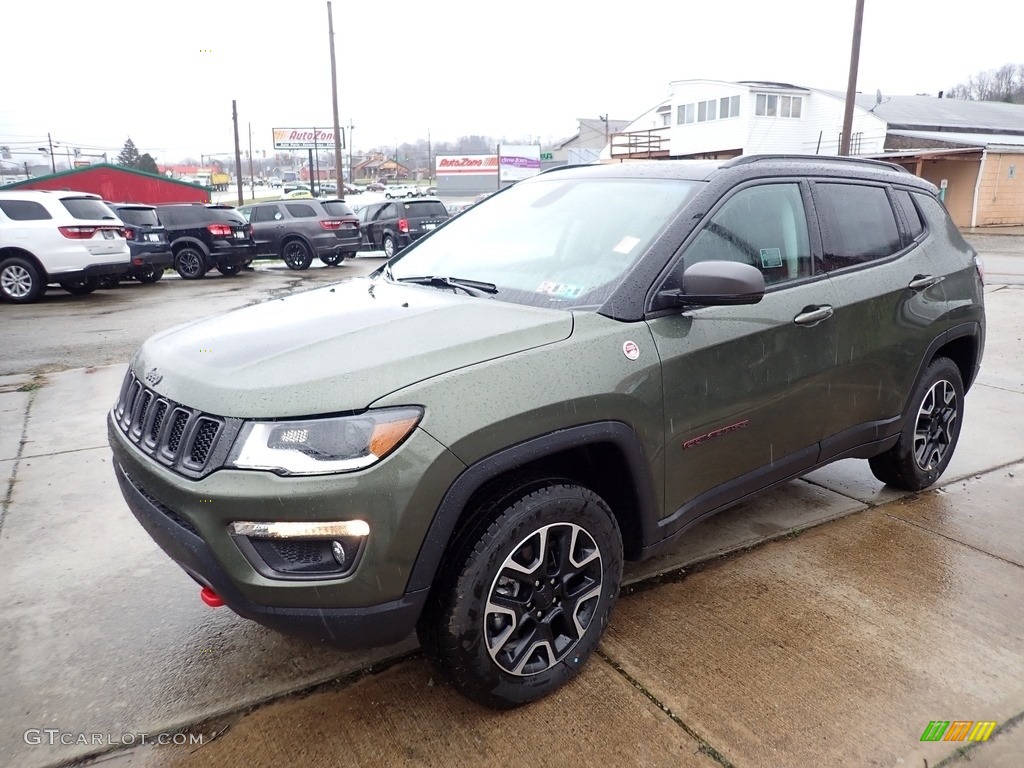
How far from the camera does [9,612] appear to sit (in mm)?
3127

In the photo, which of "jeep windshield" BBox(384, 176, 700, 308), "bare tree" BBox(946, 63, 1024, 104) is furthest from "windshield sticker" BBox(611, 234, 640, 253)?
"bare tree" BBox(946, 63, 1024, 104)

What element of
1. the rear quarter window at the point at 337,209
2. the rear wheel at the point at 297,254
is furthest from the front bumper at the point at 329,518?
the rear quarter window at the point at 337,209

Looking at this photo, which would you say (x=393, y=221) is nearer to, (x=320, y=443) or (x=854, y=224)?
(x=854, y=224)

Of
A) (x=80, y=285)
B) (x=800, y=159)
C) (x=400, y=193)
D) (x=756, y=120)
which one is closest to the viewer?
(x=800, y=159)

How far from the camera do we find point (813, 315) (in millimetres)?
3221

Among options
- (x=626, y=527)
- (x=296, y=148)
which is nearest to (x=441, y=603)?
(x=626, y=527)

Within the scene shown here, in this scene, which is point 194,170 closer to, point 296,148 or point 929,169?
point 296,148

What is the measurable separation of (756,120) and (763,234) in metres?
41.1

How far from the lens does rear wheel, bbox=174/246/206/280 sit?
15.9m

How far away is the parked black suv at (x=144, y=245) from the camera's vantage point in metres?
14.3

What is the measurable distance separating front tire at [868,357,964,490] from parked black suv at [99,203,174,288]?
44.1 feet

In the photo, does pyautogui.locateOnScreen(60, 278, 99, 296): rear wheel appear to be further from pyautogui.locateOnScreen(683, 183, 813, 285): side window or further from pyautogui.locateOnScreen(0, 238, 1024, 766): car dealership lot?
pyautogui.locateOnScreen(683, 183, 813, 285): side window

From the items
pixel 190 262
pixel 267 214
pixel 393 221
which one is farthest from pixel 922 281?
pixel 393 221

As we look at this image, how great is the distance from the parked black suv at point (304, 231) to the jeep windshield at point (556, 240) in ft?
48.0
